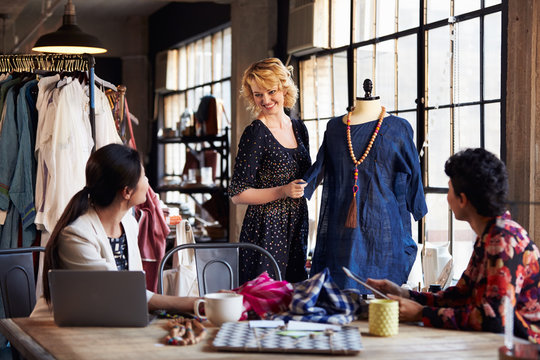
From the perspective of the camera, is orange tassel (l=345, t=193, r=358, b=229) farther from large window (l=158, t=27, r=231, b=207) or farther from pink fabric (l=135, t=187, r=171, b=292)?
large window (l=158, t=27, r=231, b=207)

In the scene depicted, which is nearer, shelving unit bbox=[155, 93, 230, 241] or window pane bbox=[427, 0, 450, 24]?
window pane bbox=[427, 0, 450, 24]

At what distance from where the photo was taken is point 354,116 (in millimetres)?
3436

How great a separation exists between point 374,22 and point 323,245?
267 cm

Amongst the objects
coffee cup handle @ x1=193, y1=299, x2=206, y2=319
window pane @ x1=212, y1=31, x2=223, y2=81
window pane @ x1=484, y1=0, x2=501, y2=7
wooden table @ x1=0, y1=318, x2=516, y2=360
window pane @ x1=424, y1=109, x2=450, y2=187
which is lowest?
wooden table @ x1=0, y1=318, x2=516, y2=360

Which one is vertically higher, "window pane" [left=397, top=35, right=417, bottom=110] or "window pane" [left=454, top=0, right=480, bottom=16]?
"window pane" [left=454, top=0, right=480, bottom=16]

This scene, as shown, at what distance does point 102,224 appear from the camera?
2592mm

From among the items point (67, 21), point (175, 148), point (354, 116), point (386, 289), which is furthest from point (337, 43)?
point (175, 148)

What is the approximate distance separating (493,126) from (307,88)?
260cm

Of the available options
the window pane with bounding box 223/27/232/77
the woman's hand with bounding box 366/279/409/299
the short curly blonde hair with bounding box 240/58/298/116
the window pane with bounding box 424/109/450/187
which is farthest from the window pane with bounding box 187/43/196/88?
the woman's hand with bounding box 366/279/409/299

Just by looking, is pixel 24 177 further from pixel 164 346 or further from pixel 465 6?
pixel 465 6

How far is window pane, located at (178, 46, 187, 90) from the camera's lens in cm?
1078

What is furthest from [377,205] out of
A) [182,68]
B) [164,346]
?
[182,68]

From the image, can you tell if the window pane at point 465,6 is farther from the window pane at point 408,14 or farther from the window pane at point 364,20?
the window pane at point 364,20

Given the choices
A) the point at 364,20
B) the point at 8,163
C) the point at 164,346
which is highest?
the point at 364,20
